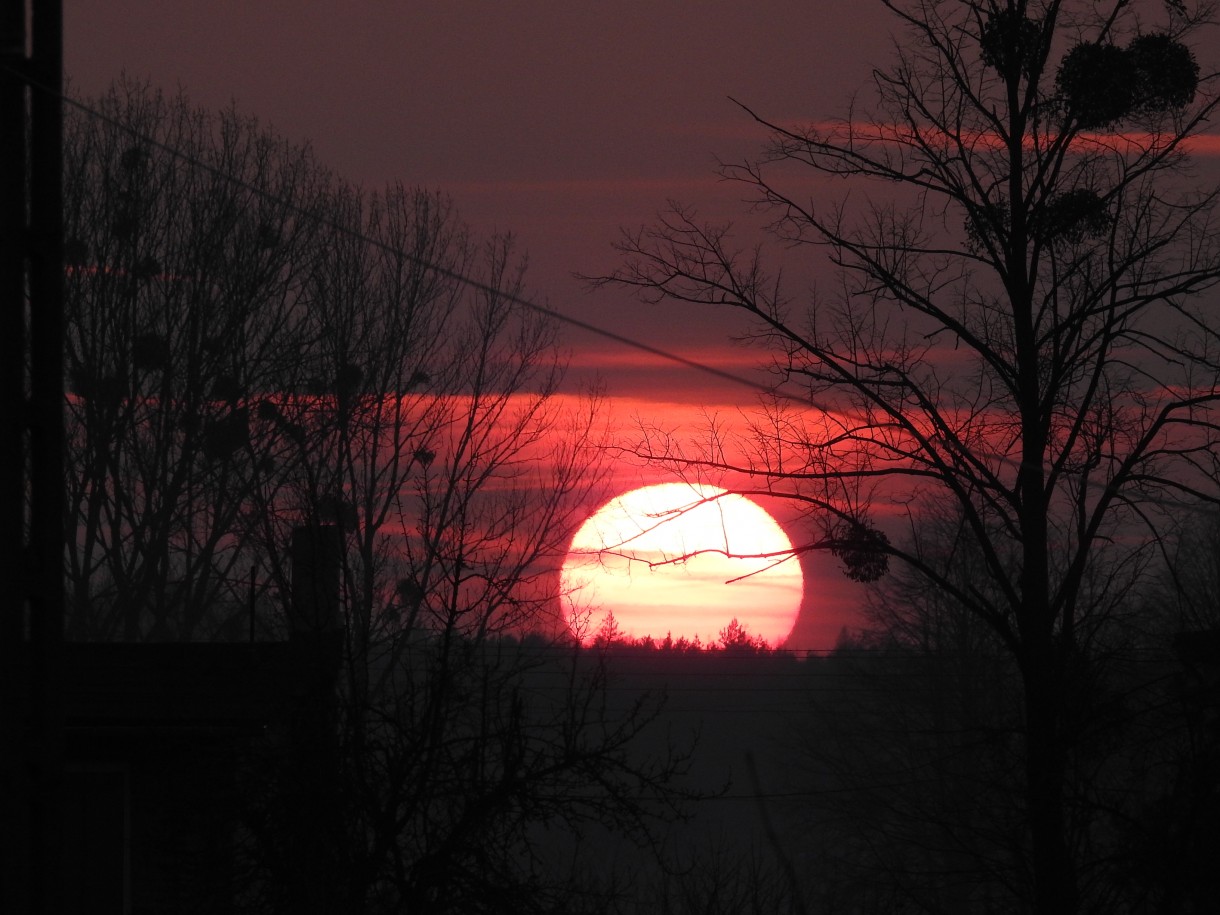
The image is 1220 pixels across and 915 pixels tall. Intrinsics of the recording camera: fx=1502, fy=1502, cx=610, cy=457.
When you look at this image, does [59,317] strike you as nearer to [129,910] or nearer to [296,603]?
[296,603]

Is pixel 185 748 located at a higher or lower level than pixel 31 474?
lower

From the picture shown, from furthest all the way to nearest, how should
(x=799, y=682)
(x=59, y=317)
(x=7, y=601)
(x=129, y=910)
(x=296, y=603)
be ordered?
(x=799, y=682) → (x=129, y=910) → (x=296, y=603) → (x=59, y=317) → (x=7, y=601)

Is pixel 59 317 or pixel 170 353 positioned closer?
pixel 59 317

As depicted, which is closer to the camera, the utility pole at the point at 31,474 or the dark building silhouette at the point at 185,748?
the utility pole at the point at 31,474

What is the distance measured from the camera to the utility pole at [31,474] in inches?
226

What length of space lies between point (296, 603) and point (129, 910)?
147 inches

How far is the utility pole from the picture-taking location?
573cm

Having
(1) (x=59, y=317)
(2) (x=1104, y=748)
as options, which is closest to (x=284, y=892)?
(1) (x=59, y=317)

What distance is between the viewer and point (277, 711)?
10.2 meters

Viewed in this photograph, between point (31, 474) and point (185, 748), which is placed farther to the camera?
point (185, 748)

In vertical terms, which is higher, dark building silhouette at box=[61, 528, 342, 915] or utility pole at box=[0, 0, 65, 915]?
utility pole at box=[0, 0, 65, 915]

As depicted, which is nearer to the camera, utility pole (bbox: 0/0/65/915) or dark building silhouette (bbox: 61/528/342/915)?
utility pole (bbox: 0/0/65/915)

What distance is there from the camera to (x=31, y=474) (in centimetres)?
594

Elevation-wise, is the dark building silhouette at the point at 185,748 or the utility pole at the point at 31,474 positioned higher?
the utility pole at the point at 31,474
